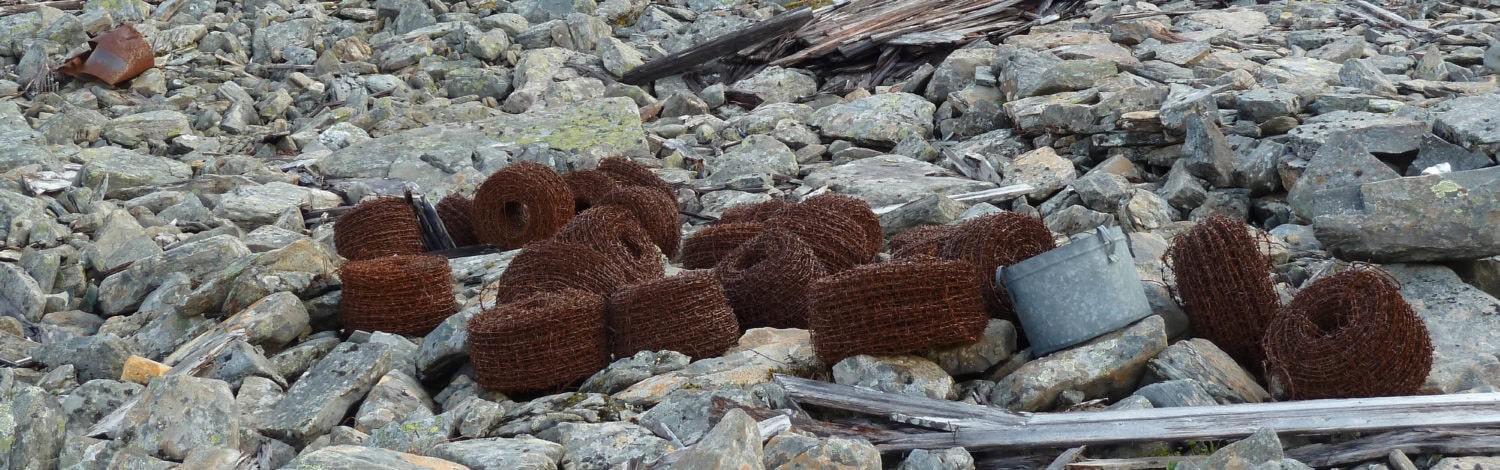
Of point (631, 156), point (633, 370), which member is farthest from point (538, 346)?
point (631, 156)

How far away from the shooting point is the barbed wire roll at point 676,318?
225 inches

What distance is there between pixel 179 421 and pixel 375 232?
3.34 m

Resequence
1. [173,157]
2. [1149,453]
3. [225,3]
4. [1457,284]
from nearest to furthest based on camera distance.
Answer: [1149,453] → [1457,284] → [173,157] → [225,3]

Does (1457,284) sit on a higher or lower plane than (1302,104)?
higher

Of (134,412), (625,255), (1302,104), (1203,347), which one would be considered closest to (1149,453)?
(1203,347)

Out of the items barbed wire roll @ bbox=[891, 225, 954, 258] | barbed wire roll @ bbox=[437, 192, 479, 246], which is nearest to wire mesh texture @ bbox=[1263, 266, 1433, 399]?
barbed wire roll @ bbox=[891, 225, 954, 258]

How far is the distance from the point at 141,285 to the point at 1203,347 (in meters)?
6.61

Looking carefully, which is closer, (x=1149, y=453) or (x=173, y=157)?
(x=1149, y=453)

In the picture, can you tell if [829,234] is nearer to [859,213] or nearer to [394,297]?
[859,213]

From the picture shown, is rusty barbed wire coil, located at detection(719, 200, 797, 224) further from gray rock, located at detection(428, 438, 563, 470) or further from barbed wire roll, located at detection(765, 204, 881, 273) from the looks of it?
gray rock, located at detection(428, 438, 563, 470)

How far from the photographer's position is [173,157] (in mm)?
12422

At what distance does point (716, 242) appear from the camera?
7.49 metres

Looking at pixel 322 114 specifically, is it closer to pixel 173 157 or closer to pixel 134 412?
pixel 173 157

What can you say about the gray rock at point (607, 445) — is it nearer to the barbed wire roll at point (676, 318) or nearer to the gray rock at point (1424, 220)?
the barbed wire roll at point (676, 318)
